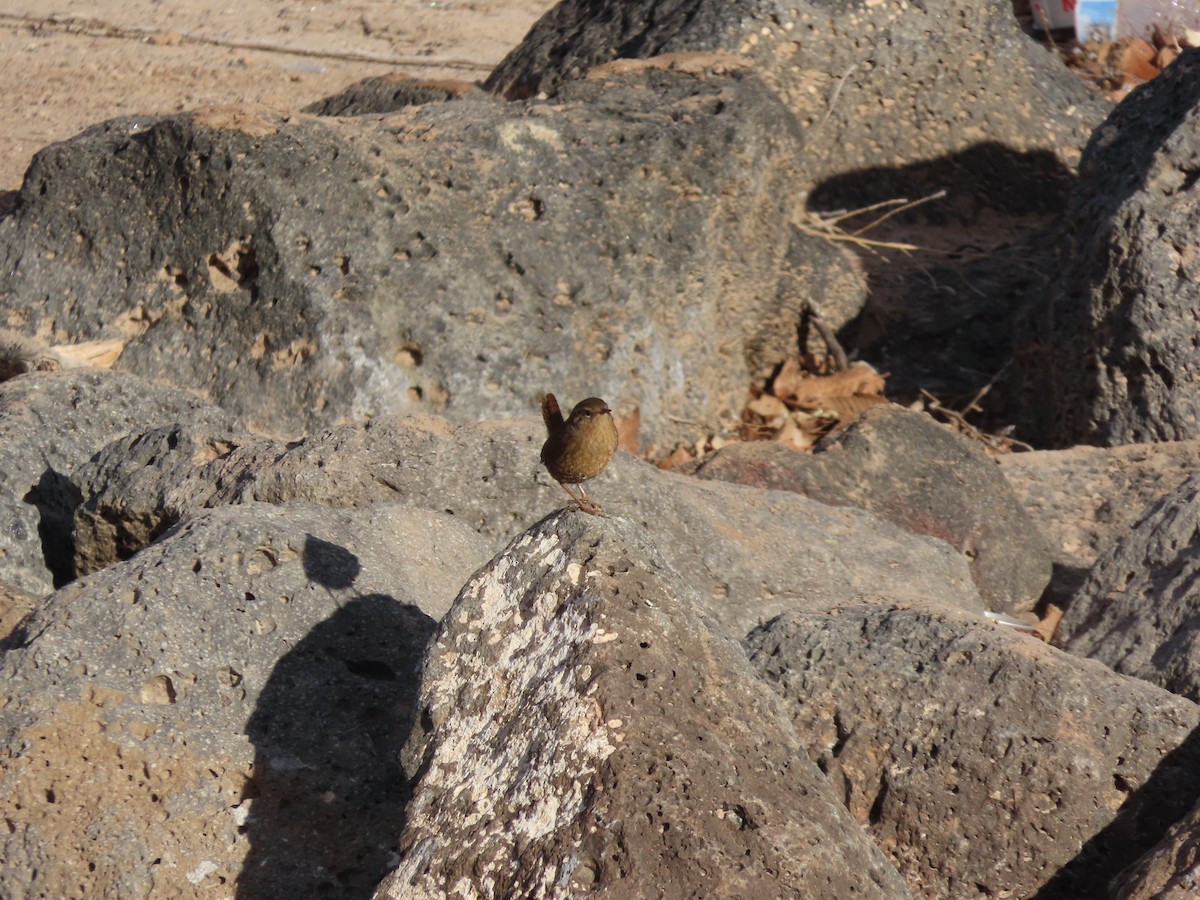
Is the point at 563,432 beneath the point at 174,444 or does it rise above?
above

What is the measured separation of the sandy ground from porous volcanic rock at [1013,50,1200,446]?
5.01m

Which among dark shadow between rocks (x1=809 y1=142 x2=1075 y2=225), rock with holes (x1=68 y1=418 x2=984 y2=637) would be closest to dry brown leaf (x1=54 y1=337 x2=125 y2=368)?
rock with holes (x1=68 y1=418 x2=984 y2=637)

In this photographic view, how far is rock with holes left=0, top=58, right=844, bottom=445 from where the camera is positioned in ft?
17.4

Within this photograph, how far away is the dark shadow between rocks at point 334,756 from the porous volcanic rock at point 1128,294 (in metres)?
3.80

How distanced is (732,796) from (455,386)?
9.99 ft

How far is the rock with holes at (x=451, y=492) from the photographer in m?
4.14

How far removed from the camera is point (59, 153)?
18.6ft

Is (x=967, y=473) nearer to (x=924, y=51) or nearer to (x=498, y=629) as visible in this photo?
(x=498, y=629)

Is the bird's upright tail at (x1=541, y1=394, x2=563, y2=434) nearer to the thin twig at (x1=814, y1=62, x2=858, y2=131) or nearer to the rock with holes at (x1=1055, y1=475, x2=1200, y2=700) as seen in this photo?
the rock with holes at (x1=1055, y1=475, x2=1200, y2=700)

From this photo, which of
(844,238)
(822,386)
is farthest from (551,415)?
(844,238)

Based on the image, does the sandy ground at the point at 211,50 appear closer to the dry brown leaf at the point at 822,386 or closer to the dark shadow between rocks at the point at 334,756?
the dry brown leaf at the point at 822,386

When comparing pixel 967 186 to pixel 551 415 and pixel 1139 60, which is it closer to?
pixel 1139 60

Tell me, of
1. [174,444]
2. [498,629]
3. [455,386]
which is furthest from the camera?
[455,386]

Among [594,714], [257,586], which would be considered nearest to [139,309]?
[257,586]
